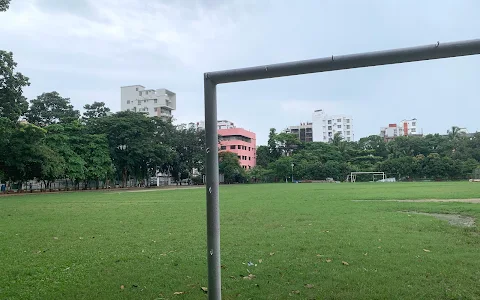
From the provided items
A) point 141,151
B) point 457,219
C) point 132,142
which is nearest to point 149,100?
point 132,142

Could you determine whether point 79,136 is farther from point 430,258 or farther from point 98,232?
point 430,258

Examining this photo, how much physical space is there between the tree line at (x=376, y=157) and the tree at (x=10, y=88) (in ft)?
171

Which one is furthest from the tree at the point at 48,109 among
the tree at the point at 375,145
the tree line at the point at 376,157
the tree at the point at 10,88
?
the tree at the point at 375,145

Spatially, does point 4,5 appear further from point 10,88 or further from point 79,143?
point 79,143

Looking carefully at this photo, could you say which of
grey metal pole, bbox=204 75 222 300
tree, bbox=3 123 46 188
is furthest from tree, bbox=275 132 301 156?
grey metal pole, bbox=204 75 222 300

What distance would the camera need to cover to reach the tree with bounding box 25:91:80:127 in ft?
174

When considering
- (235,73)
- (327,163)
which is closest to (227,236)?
(235,73)

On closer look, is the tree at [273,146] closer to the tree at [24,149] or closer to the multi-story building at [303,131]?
the multi-story building at [303,131]

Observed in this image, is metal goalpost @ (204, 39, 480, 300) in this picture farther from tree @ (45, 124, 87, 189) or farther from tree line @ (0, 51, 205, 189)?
tree @ (45, 124, 87, 189)

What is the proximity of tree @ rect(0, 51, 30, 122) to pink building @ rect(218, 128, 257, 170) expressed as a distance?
55.1m

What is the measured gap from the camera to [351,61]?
319cm

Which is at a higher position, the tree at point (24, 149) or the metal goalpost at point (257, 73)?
the tree at point (24, 149)

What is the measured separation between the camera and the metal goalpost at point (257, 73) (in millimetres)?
3047

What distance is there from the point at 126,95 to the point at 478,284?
86775mm
